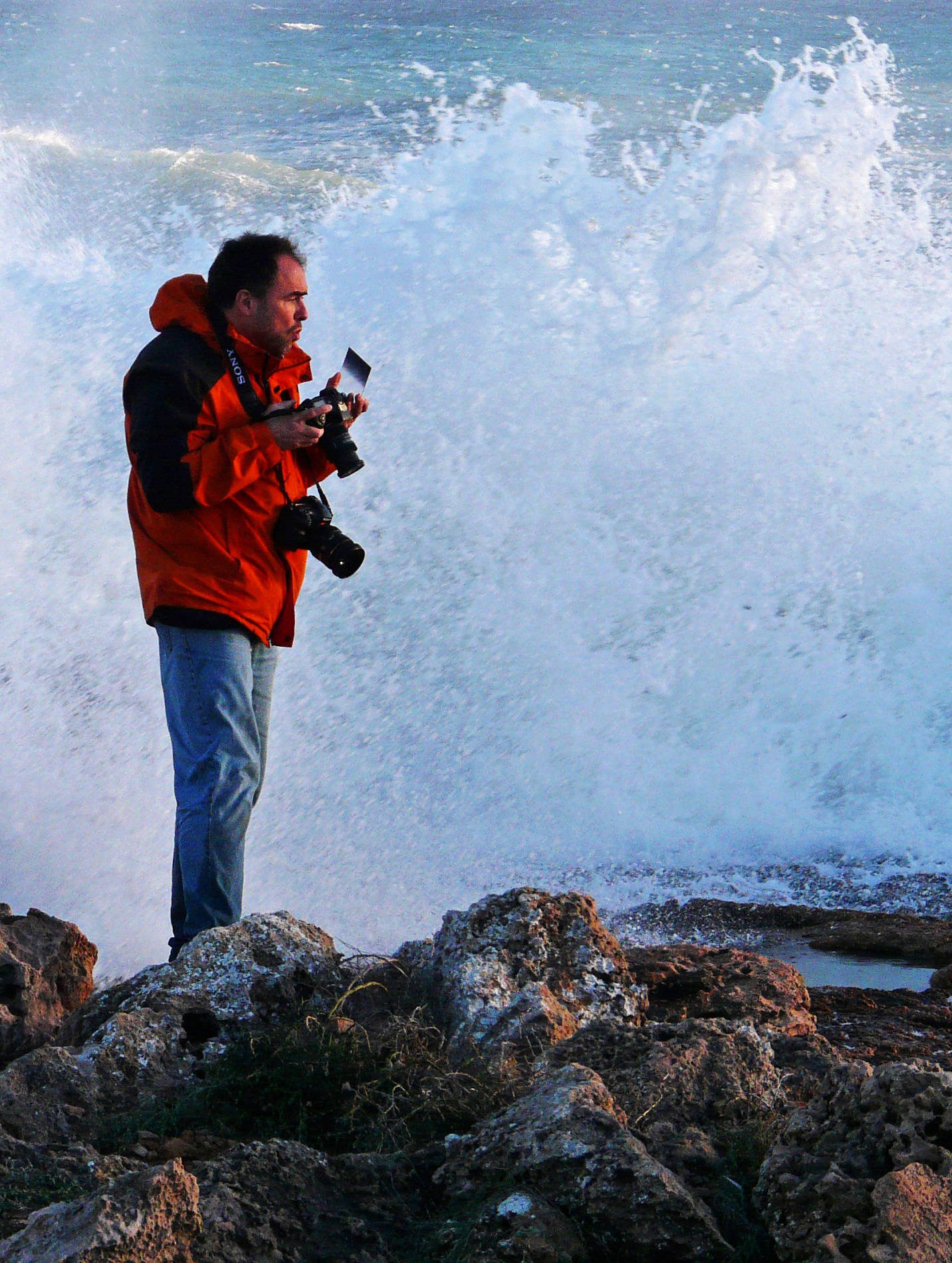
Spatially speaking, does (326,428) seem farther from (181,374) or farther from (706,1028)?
(706,1028)

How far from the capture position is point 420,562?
641 centimetres

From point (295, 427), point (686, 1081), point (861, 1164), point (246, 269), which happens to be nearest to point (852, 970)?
point (686, 1081)

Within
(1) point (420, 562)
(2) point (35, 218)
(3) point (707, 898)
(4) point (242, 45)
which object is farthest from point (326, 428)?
(4) point (242, 45)

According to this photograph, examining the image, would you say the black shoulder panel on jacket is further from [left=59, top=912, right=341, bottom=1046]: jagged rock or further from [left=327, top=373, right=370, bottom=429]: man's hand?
[left=59, top=912, right=341, bottom=1046]: jagged rock

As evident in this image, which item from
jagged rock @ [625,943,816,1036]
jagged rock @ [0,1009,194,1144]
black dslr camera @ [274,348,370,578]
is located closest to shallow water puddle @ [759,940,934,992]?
jagged rock @ [625,943,816,1036]

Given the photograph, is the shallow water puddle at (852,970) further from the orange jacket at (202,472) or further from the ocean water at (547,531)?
the orange jacket at (202,472)

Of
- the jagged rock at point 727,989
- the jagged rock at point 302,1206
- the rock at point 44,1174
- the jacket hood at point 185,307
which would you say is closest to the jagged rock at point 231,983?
the rock at point 44,1174

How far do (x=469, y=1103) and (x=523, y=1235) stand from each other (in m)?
0.55

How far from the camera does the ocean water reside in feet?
15.9

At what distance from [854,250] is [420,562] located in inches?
141

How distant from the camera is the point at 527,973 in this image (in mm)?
2855

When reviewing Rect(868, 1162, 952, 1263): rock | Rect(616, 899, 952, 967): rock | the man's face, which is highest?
the man's face

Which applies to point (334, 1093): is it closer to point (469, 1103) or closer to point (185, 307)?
point (469, 1103)

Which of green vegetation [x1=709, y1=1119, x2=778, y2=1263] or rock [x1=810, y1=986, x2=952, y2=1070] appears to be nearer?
green vegetation [x1=709, y1=1119, x2=778, y2=1263]
